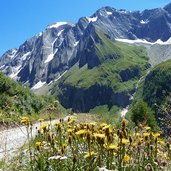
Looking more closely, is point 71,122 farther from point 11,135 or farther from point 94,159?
point 11,135

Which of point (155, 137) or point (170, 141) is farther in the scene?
point (170, 141)

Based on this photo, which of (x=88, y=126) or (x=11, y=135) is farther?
(x=11, y=135)

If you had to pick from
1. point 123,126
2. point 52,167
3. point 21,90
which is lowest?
point 52,167

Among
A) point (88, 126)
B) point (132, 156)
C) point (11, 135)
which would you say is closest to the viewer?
point (88, 126)

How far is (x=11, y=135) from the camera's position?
63.7ft

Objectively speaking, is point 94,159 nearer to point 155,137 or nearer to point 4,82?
point 155,137

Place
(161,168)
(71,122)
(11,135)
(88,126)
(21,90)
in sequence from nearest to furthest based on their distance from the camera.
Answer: (161,168), (88,126), (71,122), (11,135), (21,90)

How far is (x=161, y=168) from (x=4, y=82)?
26644 mm

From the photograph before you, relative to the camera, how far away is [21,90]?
111ft

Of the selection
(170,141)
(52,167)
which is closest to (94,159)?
(52,167)

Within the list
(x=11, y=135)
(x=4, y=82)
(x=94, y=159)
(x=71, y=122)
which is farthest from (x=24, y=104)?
(x=94, y=159)

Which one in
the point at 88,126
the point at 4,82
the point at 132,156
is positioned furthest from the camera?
the point at 4,82

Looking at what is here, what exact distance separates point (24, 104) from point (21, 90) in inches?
109

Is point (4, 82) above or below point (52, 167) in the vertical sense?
above
